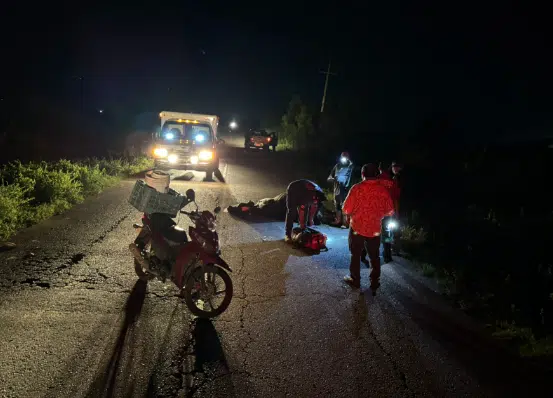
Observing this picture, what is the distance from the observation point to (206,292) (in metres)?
4.83

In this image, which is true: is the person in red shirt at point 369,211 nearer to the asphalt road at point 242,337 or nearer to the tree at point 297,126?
the asphalt road at point 242,337

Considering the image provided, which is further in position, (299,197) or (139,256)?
(299,197)

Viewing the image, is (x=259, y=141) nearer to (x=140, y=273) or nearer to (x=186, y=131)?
(x=186, y=131)

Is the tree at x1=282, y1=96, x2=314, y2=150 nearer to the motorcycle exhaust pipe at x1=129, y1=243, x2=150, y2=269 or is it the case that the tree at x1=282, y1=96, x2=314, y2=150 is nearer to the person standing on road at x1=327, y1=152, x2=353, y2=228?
the person standing on road at x1=327, y1=152, x2=353, y2=228

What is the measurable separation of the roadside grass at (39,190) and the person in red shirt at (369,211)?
5.79 meters

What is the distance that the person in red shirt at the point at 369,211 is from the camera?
19.4 ft

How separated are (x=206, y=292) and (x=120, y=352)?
1140mm

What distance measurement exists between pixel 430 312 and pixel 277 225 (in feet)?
16.0

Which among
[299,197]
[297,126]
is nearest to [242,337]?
[299,197]

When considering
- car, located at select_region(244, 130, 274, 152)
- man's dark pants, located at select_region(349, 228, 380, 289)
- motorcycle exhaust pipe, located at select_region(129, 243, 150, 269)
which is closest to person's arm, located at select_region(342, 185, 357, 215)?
man's dark pants, located at select_region(349, 228, 380, 289)

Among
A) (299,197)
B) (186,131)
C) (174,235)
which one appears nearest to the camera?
(174,235)

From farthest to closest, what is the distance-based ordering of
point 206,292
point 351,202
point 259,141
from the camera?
point 259,141 < point 351,202 < point 206,292

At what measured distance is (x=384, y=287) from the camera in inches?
247

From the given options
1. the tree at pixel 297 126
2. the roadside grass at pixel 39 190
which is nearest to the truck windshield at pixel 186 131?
the roadside grass at pixel 39 190
